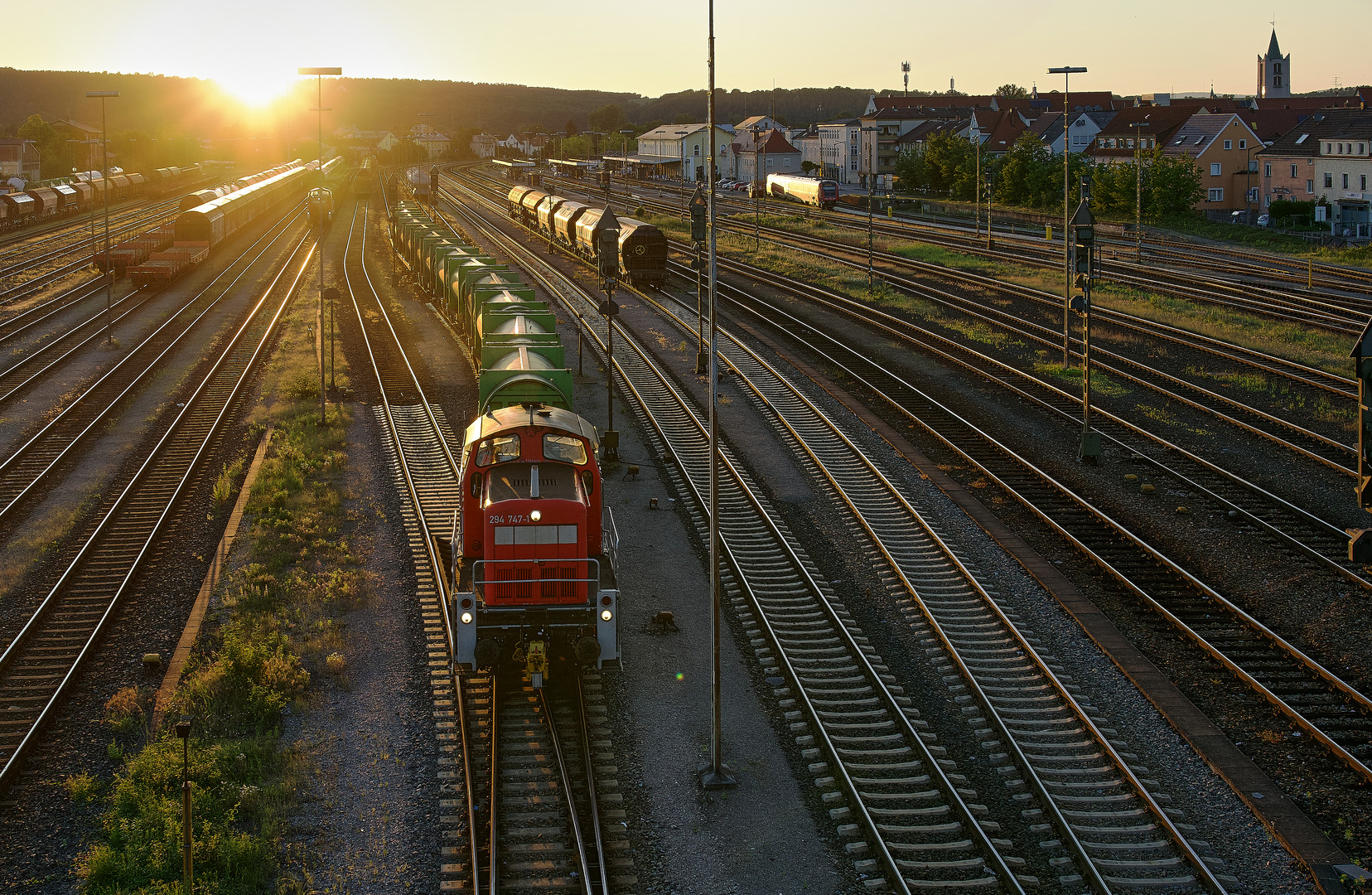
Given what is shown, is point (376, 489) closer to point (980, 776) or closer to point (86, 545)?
point (86, 545)

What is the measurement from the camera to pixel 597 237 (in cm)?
5775

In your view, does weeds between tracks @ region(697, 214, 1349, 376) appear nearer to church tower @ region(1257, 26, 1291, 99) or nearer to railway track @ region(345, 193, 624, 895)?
railway track @ region(345, 193, 624, 895)

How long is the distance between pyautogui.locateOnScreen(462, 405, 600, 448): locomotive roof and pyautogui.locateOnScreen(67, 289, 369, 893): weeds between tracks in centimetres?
416

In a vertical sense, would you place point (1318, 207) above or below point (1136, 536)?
above

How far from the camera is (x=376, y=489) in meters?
26.8

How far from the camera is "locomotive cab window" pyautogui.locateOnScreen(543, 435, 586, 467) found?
1697 cm

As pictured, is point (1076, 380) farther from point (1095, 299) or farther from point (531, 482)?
point (531, 482)

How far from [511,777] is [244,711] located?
441 cm

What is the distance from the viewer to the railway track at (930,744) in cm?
1266

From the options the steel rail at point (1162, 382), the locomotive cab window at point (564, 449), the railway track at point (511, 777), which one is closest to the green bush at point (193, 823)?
the railway track at point (511, 777)

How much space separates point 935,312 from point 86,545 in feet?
118

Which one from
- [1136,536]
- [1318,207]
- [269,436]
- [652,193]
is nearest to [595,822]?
[1136,536]

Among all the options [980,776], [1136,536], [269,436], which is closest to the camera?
[980,776]

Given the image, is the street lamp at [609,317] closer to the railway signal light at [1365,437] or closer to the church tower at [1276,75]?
the railway signal light at [1365,437]
